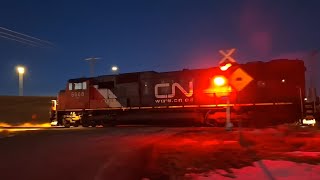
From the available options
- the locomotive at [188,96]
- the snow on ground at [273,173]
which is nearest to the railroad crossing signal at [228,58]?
the locomotive at [188,96]

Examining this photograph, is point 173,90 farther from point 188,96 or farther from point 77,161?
point 77,161

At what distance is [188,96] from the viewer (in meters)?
28.0

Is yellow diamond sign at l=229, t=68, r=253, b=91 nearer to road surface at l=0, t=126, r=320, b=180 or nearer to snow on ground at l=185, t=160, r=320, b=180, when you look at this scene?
road surface at l=0, t=126, r=320, b=180

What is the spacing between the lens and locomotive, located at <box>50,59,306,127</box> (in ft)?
80.2

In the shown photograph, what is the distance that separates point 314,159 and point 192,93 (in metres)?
18.4

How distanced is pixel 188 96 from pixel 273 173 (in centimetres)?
1971

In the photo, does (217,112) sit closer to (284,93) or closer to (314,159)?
(284,93)

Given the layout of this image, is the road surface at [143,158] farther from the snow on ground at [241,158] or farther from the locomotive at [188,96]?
the locomotive at [188,96]

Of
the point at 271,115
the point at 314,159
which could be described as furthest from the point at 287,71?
the point at 314,159

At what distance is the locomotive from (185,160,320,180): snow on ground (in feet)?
28.0

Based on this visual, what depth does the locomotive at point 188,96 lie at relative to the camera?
2444 cm

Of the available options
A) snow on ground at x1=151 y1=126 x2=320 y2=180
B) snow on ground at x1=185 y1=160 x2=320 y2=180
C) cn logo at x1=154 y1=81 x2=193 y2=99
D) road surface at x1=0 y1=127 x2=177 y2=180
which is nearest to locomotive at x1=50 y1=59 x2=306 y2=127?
cn logo at x1=154 y1=81 x2=193 y2=99

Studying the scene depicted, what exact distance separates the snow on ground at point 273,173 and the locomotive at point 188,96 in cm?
854

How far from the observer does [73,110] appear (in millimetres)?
33500
